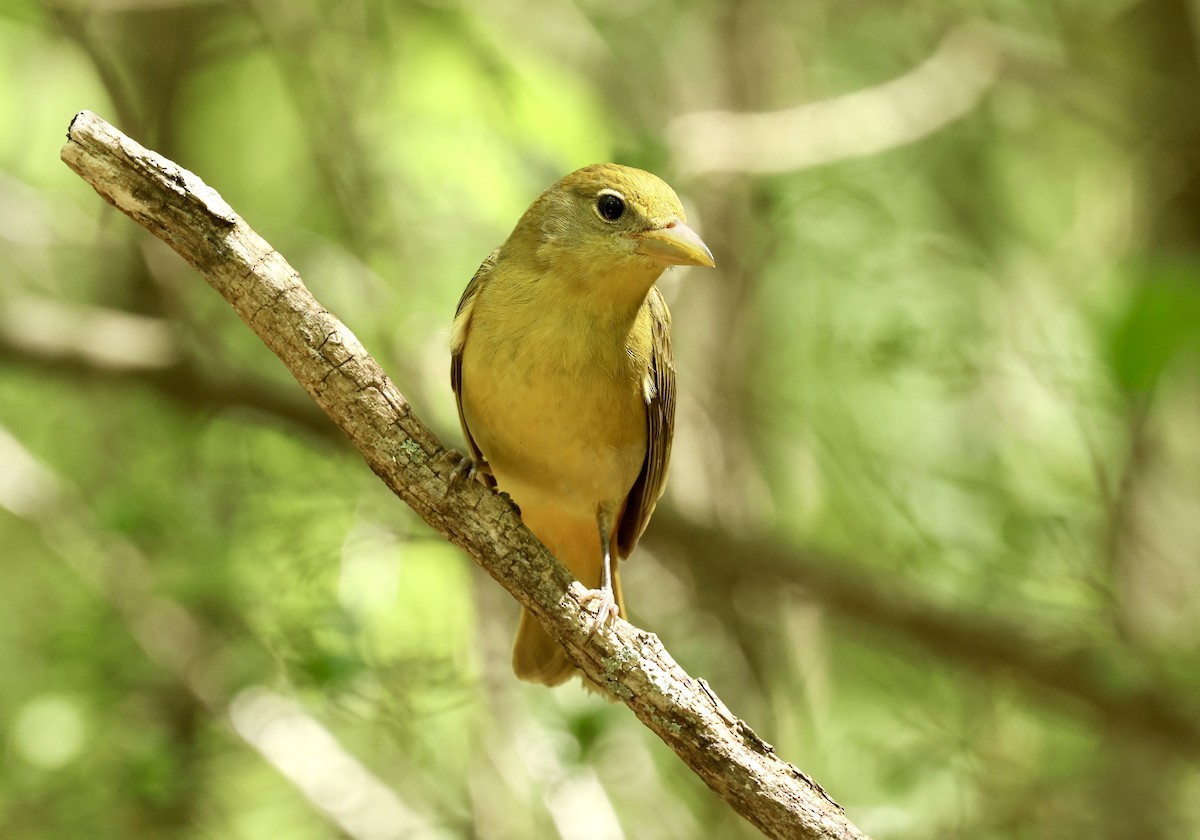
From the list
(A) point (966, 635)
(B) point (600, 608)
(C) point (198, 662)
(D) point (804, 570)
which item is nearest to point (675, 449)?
(D) point (804, 570)

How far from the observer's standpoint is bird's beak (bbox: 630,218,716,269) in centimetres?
312

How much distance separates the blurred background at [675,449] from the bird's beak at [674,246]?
79cm

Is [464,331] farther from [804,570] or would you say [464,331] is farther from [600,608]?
[804,570]

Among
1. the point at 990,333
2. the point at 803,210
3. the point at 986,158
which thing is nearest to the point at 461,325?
the point at 803,210

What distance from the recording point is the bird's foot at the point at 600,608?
2.61 meters

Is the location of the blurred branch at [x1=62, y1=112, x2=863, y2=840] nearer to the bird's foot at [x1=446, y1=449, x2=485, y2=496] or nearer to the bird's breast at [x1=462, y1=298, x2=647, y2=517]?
the bird's foot at [x1=446, y1=449, x2=485, y2=496]

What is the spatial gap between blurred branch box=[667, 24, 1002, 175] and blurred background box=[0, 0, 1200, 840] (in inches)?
0.8

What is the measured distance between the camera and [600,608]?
2.66 meters

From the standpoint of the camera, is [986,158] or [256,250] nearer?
[256,250]

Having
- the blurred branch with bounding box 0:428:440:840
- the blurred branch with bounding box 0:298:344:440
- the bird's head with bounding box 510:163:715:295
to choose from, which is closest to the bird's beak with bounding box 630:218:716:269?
the bird's head with bounding box 510:163:715:295

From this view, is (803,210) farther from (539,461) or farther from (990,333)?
(539,461)

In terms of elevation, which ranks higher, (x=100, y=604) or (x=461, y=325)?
(x=461, y=325)

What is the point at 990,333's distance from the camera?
5.43 m

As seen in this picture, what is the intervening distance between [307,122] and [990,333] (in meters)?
3.07
